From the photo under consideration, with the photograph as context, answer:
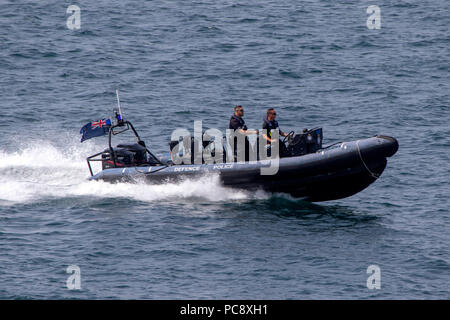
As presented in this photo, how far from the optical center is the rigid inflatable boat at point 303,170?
18.4m

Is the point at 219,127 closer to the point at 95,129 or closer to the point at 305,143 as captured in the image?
the point at 95,129

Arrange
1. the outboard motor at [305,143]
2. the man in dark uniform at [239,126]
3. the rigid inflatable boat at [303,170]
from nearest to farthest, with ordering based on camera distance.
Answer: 1. the rigid inflatable boat at [303,170]
2. the man in dark uniform at [239,126]
3. the outboard motor at [305,143]

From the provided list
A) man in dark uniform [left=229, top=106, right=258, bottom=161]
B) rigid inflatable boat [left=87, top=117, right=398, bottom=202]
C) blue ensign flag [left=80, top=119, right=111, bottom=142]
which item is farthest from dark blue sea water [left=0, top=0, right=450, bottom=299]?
blue ensign flag [left=80, top=119, right=111, bottom=142]

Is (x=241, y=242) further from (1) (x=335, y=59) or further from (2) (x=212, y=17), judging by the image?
(2) (x=212, y=17)

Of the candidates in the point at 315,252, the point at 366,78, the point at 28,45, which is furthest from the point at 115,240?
the point at 28,45

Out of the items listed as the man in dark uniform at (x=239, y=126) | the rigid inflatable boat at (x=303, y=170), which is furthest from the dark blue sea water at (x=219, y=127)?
the man in dark uniform at (x=239, y=126)

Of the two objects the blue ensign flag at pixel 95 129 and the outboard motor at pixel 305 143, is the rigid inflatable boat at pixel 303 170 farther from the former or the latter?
the blue ensign flag at pixel 95 129

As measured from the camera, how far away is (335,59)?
3384cm

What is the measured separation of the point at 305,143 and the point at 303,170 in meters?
0.72

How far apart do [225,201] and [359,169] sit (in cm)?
331

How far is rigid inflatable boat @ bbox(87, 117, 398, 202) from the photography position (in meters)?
18.4

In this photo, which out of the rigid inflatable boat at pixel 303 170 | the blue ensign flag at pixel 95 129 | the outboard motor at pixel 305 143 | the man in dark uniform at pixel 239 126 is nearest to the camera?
the rigid inflatable boat at pixel 303 170

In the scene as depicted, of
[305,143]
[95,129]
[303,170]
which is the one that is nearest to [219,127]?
[95,129]

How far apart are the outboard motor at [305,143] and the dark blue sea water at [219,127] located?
1.26 meters
